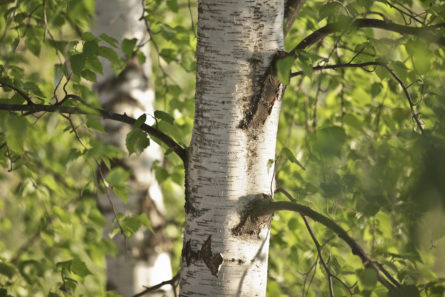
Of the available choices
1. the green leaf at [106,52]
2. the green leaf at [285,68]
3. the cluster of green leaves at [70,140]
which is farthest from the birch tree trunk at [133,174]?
the green leaf at [285,68]

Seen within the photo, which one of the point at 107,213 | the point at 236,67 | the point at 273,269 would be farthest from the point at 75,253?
the point at 236,67

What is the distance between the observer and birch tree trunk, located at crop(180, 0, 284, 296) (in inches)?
36.1

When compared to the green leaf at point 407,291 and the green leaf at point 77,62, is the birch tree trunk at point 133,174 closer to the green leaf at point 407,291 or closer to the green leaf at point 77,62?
the green leaf at point 77,62

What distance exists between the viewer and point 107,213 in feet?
5.65

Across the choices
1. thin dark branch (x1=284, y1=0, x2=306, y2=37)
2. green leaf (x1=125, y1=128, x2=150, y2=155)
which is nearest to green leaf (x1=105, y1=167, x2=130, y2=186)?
green leaf (x1=125, y1=128, x2=150, y2=155)

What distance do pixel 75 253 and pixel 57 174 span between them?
1.00 m

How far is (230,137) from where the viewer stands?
3.05 ft

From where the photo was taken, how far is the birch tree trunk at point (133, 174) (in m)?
1.68

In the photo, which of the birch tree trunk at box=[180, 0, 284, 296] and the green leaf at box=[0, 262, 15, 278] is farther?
the green leaf at box=[0, 262, 15, 278]

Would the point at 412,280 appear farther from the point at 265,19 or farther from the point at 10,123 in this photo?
the point at 10,123

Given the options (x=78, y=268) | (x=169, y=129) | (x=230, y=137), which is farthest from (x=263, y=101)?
(x=78, y=268)

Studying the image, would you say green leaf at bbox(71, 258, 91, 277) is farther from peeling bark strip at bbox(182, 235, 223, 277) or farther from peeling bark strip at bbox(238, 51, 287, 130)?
peeling bark strip at bbox(238, 51, 287, 130)

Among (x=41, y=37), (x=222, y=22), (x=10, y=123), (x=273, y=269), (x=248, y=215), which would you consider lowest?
(x=273, y=269)

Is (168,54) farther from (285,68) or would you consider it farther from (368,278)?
(368,278)
